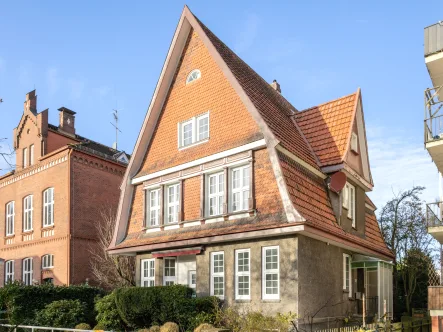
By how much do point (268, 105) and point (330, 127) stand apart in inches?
110

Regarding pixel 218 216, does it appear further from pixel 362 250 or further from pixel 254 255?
pixel 362 250

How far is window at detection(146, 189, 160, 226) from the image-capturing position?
2251cm

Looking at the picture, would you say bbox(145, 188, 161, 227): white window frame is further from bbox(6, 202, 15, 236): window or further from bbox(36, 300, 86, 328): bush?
bbox(6, 202, 15, 236): window

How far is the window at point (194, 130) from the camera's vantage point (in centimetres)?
2115

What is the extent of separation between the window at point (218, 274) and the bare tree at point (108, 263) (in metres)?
7.98

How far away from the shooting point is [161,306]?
18.1 metres

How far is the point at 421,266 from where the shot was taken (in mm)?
29922

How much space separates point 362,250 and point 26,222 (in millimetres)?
21362

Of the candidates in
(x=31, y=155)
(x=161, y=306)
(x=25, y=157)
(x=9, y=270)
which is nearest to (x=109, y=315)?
(x=161, y=306)

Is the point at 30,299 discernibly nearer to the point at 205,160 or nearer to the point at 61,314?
the point at 61,314

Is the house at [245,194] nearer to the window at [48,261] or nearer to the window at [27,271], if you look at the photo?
the window at [48,261]

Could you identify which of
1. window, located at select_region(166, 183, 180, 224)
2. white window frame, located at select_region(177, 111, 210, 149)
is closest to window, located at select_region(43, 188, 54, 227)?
window, located at select_region(166, 183, 180, 224)

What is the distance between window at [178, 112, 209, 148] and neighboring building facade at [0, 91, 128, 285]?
938 centimetres

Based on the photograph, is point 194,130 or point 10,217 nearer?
point 194,130
